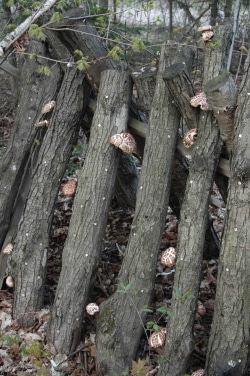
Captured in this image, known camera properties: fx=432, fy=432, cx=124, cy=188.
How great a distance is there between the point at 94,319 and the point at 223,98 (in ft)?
7.88

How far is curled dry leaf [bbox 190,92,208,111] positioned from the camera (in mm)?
3523

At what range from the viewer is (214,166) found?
360 centimetres

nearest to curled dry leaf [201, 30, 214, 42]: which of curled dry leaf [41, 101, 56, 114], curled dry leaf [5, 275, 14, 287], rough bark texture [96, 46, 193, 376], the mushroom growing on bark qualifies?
the mushroom growing on bark

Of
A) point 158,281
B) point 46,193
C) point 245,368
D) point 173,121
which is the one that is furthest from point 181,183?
point 245,368

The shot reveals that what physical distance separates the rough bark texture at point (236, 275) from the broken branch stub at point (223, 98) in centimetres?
7

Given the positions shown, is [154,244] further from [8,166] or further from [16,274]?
[8,166]

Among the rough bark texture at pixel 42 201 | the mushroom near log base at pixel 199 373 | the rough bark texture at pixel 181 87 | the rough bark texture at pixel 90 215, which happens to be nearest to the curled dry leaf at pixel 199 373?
the mushroom near log base at pixel 199 373

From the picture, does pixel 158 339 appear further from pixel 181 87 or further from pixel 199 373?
pixel 181 87

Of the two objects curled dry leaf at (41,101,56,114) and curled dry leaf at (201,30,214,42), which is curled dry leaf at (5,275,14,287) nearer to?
curled dry leaf at (41,101,56,114)

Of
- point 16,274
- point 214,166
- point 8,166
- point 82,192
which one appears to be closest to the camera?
point 214,166

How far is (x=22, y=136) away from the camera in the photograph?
498 centimetres

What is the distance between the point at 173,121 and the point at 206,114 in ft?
1.15

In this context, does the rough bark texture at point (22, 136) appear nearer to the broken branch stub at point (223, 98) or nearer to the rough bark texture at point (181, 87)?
the rough bark texture at point (181, 87)

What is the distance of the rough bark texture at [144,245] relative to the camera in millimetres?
3695
